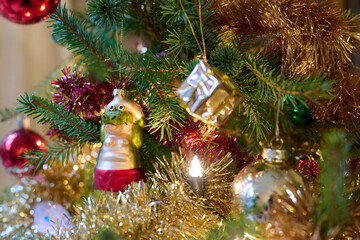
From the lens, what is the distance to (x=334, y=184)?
11.1 inches

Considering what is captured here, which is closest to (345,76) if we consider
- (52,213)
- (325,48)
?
(325,48)

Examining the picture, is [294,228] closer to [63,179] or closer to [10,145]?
[63,179]

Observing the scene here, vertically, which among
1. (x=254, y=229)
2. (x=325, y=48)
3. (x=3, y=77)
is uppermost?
(x=3, y=77)

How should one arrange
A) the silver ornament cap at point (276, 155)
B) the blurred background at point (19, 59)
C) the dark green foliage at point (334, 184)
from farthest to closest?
1. the blurred background at point (19, 59)
2. the silver ornament cap at point (276, 155)
3. the dark green foliage at point (334, 184)

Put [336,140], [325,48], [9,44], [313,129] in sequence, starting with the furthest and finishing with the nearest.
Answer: [9,44], [313,129], [325,48], [336,140]

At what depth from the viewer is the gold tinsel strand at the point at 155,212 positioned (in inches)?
16.3

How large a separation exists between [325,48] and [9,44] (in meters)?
1.03

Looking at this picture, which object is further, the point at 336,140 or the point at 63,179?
the point at 63,179

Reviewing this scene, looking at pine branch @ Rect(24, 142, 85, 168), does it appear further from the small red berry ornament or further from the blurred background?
the blurred background

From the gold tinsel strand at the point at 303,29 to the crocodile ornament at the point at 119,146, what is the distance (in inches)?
8.6

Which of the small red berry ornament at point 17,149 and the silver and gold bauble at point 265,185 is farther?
the small red berry ornament at point 17,149

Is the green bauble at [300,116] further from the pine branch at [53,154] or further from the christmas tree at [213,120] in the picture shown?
the pine branch at [53,154]

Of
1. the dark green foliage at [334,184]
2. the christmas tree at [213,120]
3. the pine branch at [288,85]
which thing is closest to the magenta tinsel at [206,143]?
the christmas tree at [213,120]

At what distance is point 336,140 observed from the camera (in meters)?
0.27
